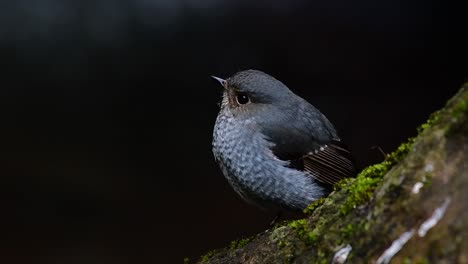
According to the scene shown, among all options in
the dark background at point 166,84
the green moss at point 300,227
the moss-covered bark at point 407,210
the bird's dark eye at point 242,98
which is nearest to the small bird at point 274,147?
the bird's dark eye at point 242,98

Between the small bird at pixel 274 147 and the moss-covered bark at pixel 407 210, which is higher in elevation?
the small bird at pixel 274 147

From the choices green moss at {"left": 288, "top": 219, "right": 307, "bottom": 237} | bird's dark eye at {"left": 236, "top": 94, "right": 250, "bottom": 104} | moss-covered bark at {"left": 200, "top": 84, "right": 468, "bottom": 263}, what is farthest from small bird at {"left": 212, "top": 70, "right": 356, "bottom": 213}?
moss-covered bark at {"left": 200, "top": 84, "right": 468, "bottom": 263}

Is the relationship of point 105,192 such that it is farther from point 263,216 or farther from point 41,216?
point 263,216

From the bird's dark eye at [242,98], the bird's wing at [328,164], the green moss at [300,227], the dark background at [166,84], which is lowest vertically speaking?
the green moss at [300,227]

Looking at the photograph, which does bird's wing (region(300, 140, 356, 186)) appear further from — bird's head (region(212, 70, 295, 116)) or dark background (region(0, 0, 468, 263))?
dark background (region(0, 0, 468, 263))

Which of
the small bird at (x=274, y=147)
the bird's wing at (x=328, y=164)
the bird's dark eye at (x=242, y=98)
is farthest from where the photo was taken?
the bird's dark eye at (x=242, y=98)

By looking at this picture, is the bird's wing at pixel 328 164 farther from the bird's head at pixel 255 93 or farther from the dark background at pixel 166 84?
the dark background at pixel 166 84

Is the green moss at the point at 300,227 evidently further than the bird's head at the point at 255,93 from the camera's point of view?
No

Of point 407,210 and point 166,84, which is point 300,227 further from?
point 166,84
